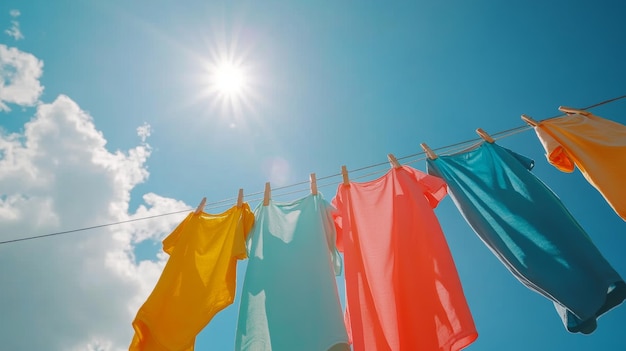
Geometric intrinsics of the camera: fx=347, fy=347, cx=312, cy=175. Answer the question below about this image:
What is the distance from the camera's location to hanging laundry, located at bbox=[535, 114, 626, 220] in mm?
2781

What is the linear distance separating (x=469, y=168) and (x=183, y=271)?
272cm

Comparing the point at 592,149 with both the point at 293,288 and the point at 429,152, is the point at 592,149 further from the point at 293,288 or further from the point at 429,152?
the point at 293,288

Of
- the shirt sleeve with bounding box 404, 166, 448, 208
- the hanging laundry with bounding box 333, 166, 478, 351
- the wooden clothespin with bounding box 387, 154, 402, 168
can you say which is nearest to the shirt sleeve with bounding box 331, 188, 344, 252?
the hanging laundry with bounding box 333, 166, 478, 351

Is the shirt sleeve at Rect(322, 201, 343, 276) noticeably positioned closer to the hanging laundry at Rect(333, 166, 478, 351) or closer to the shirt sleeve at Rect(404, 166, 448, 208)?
the hanging laundry at Rect(333, 166, 478, 351)

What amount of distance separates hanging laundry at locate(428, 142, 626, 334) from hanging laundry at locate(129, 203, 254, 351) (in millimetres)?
2014

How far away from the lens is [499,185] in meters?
2.99

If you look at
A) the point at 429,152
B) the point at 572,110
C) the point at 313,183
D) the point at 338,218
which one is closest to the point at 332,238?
the point at 338,218

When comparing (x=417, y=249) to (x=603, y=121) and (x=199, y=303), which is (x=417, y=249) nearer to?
(x=199, y=303)

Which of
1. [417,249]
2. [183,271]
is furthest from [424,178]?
[183,271]

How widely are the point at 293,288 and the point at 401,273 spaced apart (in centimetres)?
75

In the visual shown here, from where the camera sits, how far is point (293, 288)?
2393 millimetres

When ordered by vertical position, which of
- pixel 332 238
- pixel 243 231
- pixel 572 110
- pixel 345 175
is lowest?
pixel 332 238

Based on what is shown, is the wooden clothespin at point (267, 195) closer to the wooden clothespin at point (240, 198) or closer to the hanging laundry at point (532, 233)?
the wooden clothespin at point (240, 198)

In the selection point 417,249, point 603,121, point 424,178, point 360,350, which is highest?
→ point 603,121
